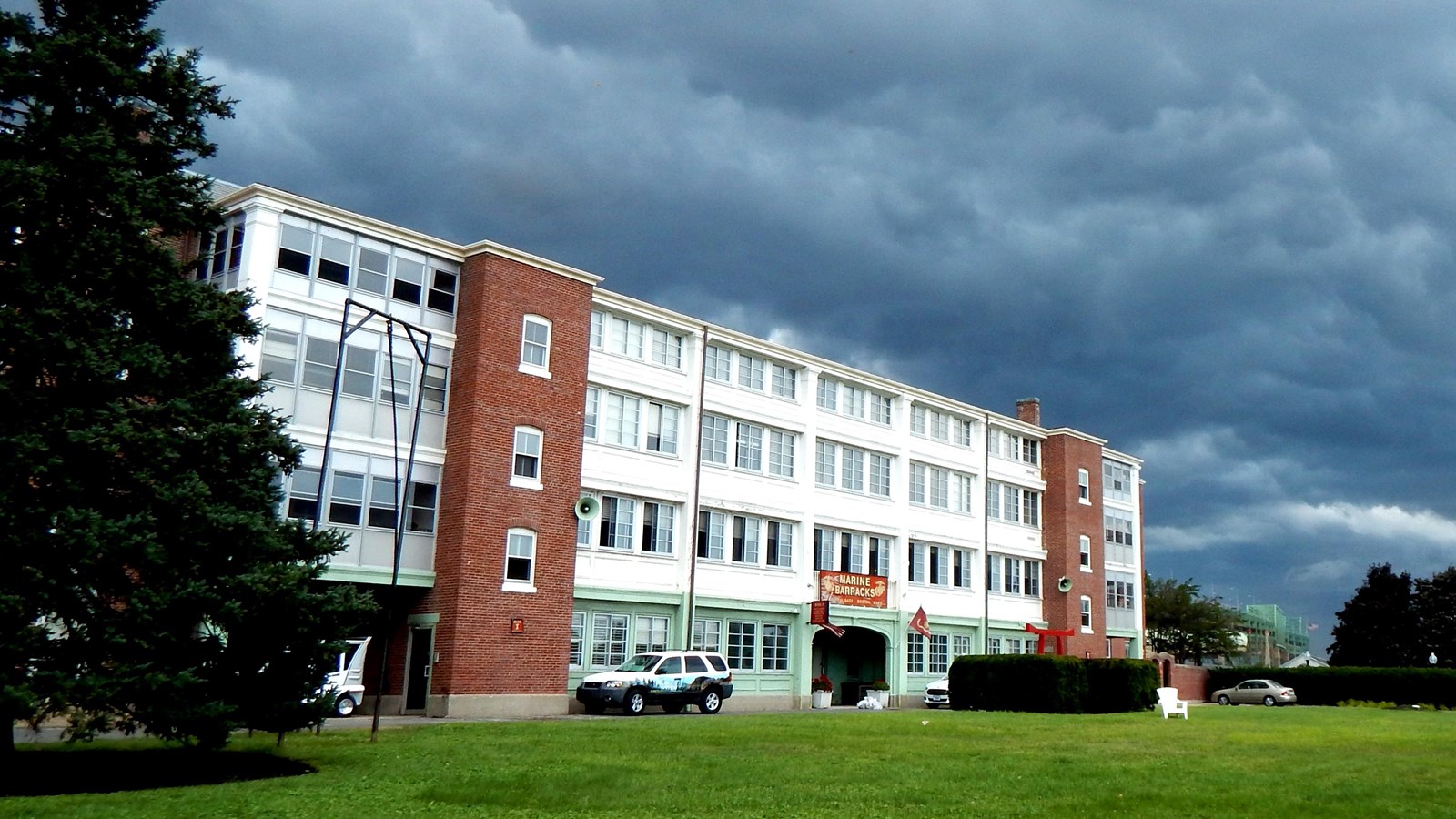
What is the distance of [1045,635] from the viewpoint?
52125mm

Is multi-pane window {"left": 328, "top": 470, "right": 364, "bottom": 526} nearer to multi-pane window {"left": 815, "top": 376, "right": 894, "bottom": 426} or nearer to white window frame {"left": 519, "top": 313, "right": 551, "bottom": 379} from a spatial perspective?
white window frame {"left": 519, "top": 313, "right": 551, "bottom": 379}

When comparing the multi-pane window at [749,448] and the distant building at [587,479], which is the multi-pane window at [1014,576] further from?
the multi-pane window at [749,448]

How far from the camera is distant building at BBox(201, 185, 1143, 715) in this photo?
29.8 m

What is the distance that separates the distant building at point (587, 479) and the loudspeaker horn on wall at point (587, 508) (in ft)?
0.44

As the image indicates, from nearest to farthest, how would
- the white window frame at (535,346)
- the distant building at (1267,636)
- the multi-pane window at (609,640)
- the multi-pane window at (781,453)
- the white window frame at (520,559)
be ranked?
the white window frame at (520,559) < the white window frame at (535,346) < the multi-pane window at (609,640) < the multi-pane window at (781,453) < the distant building at (1267,636)

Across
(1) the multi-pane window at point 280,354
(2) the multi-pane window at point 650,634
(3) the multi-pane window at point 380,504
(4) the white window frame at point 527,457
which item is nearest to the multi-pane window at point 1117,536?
(2) the multi-pane window at point 650,634

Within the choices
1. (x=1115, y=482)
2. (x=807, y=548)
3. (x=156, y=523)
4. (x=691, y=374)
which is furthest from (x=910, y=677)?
(x=156, y=523)

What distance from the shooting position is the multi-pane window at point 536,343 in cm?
3291

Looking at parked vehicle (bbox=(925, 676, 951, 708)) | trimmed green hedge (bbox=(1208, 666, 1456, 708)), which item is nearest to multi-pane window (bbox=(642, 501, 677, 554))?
parked vehicle (bbox=(925, 676, 951, 708))

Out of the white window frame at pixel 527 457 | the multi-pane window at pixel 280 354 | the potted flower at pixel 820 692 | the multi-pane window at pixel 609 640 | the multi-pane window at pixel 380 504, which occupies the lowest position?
the potted flower at pixel 820 692

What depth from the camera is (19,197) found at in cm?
1436

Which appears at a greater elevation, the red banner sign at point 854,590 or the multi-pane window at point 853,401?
the multi-pane window at point 853,401

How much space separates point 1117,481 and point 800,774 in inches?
1868

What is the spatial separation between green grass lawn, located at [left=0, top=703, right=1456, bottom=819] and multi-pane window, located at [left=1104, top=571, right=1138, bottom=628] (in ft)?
104
